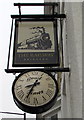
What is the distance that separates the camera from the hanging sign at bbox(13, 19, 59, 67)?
4414mm

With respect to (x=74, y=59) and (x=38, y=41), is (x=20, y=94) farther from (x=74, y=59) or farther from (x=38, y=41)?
(x=38, y=41)

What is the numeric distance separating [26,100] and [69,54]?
3.69 ft

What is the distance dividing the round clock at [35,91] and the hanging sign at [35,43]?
316 mm

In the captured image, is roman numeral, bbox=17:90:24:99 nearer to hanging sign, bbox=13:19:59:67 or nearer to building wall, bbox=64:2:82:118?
hanging sign, bbox=13:19:59:67

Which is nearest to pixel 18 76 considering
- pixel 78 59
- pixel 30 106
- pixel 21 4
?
pixel 30 106

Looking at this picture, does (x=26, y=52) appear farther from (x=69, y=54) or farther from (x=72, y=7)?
(x=72, y=7)

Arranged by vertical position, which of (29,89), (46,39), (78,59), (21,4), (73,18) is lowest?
(29,89)

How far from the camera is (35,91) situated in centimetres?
399

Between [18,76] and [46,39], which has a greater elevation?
[46,39]

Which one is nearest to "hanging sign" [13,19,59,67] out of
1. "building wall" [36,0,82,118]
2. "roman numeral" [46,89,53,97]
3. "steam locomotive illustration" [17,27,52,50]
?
"steam locomotive illustration" [17,27,52,50]

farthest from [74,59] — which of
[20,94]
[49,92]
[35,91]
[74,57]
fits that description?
[20,94]

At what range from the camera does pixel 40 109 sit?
12.6 feet

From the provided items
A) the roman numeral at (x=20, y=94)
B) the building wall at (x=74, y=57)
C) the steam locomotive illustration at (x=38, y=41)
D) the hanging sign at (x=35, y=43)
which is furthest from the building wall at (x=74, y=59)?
the roman numeral at (x=20, y=94)

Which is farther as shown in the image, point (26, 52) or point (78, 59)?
point (26, 52)
